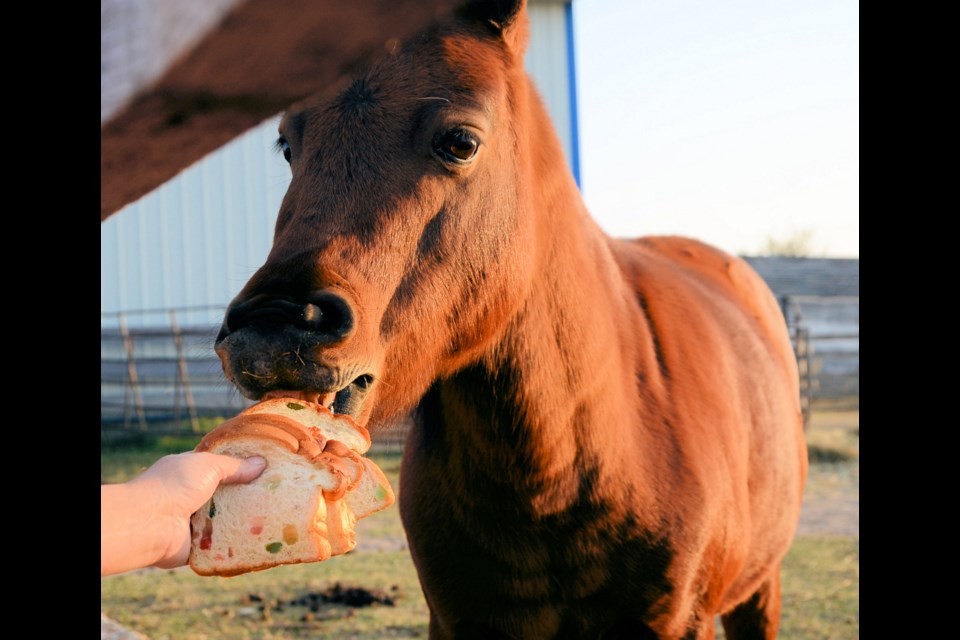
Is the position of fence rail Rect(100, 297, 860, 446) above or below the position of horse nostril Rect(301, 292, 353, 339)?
below

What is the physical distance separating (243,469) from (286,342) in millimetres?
273

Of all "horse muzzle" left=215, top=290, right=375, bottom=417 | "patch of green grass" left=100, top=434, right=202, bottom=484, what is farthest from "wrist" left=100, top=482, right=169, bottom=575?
"patch of green grass" left=100, top=434, right=202, bottom=484

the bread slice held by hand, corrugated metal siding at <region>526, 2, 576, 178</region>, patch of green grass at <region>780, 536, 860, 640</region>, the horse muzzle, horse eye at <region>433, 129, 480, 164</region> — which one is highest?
corrugated metal siding at <region>526, 2, 576, 178</region>

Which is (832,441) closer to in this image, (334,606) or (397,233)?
(334,606)

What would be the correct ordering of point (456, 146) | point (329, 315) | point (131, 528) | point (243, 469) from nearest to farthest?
point (131, 528)
point (243, 469)
point (329, 315)
point (456, 146)

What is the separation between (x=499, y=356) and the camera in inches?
96.5

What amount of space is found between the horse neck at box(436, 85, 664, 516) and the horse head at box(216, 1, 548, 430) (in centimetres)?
14

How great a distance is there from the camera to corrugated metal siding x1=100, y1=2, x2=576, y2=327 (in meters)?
15.5

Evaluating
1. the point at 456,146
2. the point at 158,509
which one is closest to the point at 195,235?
the point at 456,146

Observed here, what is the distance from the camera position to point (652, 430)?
2.83m

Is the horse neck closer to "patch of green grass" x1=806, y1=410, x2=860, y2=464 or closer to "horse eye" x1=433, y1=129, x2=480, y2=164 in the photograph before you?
"horse eye" x1=433, y1=129, x2=480, y2=164
